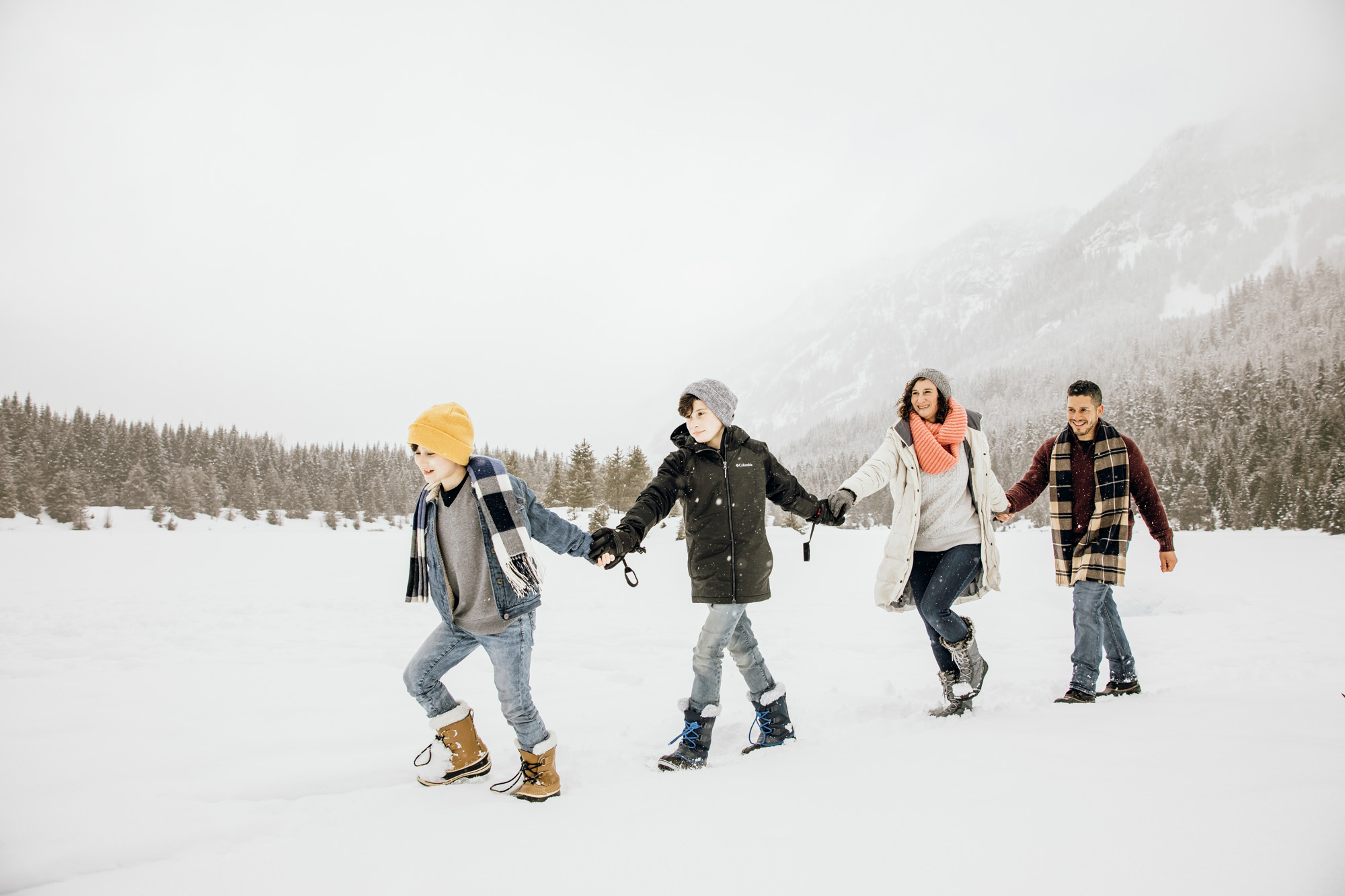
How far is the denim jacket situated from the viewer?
305cm

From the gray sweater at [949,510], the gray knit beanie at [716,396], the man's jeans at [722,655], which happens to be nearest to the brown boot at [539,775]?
the man's jeans at [722,655]

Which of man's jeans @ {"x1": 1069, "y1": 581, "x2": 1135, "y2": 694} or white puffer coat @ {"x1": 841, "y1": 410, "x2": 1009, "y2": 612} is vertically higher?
white puffer coat @ {"x1": 841, "y1": 410, "x2": 1009, "y2": 612}

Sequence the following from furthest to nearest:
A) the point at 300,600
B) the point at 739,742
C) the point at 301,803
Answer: the point at 300,600
the point at 739,742
the point at 301,803

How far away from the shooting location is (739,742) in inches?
150

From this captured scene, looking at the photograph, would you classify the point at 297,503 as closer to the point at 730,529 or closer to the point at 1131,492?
the point at 730,529

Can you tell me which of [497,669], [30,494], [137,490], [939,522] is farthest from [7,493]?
[939,522]

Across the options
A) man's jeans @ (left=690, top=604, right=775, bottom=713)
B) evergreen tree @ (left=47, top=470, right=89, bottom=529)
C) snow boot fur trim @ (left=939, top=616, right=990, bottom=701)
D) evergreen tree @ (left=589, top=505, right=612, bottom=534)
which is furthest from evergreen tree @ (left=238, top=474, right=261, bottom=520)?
snow boot fur trim @ (left=939, top=616, right=990, bottom=701)

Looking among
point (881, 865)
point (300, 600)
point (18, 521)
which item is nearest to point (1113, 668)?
point (881, 865)

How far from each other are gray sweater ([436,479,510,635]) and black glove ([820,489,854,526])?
2.17 m

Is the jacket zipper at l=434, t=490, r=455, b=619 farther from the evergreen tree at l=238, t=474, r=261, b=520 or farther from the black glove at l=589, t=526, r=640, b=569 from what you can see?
the evergreen tree at l=238, t=474, r=261, b=520

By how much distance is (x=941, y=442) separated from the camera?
4027 millimetres

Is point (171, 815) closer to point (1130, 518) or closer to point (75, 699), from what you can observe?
point (75, 699)

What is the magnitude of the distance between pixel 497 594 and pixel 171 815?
169cm

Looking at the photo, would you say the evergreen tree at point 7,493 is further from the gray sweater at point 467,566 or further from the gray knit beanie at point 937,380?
the gray knit beanie at point 937,380
